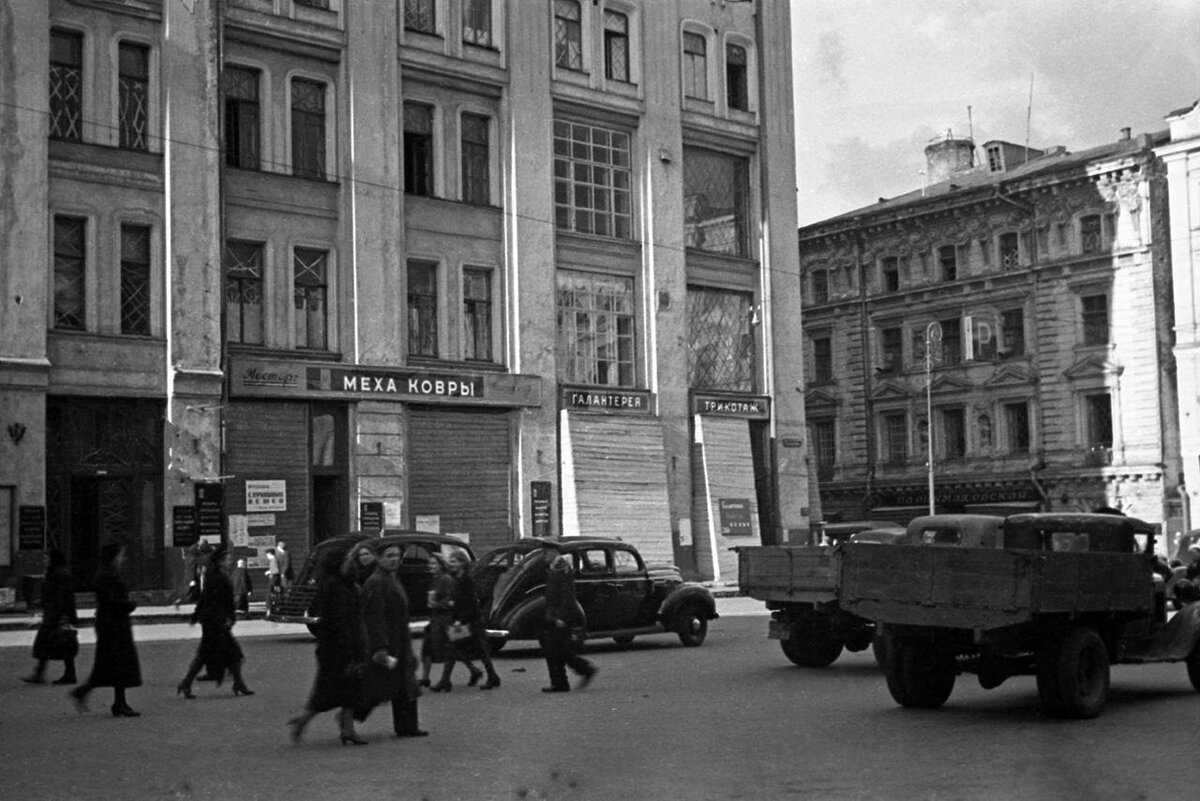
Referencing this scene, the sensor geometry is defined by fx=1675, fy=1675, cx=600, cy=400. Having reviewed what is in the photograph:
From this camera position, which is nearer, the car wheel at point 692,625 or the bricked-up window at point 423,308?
the car wheel at point 692,625

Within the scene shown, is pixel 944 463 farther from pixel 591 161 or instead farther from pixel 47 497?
pixel 47 497

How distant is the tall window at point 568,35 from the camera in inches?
1629

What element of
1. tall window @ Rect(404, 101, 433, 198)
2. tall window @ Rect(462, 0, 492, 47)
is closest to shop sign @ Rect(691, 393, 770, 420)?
tall window @ Rect(404, 101, 433, 198)

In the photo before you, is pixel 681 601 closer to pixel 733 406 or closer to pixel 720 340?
pixel 733 406

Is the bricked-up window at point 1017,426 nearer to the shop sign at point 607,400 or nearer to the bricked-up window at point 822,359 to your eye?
the bricked-up window at point 822,359

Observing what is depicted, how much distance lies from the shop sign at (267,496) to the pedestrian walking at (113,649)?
18.6 metres

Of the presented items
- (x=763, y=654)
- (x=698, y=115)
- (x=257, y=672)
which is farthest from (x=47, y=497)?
(x=698, y=115)

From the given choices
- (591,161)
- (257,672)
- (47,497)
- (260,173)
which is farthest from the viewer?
(591,161)

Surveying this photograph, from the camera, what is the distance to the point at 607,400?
134 ft

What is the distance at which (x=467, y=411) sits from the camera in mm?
38281

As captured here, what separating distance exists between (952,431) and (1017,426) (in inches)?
112

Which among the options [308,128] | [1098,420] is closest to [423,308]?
[308,128]

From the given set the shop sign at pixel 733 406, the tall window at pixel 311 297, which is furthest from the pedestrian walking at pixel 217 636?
the shop sign at pixel 733 406

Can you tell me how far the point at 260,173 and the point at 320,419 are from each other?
5.37 meters
